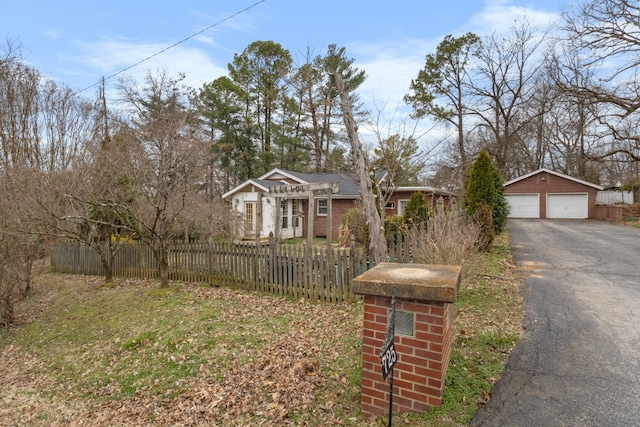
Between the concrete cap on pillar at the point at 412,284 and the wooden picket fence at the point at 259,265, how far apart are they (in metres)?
3.42

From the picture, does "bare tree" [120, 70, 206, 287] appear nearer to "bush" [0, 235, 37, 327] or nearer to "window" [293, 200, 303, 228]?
"bush" [0, 235, 37, 327]

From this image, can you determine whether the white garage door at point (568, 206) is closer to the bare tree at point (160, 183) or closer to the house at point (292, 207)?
the house at point (292, 207)

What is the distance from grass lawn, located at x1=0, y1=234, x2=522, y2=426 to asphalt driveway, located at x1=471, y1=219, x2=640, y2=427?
7.9 inches

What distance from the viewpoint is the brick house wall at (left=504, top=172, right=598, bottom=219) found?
2281 cm

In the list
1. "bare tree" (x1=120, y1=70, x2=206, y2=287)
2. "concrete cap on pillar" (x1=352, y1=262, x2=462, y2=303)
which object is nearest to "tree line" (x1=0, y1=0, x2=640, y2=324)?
"bare tree" (x1=120, y1=70, x2=206, y2=287)

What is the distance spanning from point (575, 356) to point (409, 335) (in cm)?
220

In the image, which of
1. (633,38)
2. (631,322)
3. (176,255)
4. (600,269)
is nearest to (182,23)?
(176,255)

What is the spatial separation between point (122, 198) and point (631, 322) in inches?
390

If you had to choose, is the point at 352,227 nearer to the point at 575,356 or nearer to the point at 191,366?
the point at 191,366

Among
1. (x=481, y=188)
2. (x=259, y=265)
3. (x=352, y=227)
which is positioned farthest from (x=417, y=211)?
(x=259, y=265)

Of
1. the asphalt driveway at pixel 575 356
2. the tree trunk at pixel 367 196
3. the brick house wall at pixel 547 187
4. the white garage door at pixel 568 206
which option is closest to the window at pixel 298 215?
the tree trunk at pixel 367 196

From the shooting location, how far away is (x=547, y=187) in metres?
24.1

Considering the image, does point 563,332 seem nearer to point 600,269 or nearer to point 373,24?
point 600,269

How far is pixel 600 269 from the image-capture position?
7512mm
